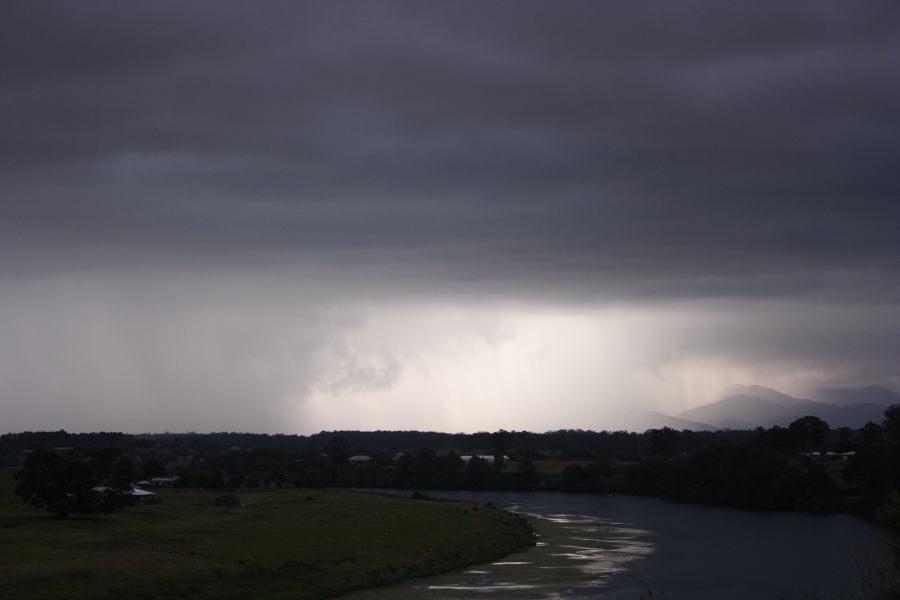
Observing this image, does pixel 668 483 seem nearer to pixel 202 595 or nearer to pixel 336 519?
pixel 336 519

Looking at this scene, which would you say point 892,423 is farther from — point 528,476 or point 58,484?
point 58,484

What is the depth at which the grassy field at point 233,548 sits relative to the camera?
56094 mm

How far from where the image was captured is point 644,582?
226 ft

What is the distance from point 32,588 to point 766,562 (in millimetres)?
59179

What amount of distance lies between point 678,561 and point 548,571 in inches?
517

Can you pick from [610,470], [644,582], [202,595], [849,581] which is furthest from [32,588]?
[610,470]

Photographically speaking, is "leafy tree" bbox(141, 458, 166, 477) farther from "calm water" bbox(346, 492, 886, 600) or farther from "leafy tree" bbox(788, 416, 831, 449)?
"leafy tree" bbox(788, 416, 831, 449)

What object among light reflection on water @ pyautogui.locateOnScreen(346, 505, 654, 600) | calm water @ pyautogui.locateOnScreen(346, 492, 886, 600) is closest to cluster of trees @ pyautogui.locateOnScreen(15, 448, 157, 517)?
light reflection on water @ pyautogui.locateOnScreen(346, 505, 654, 600)

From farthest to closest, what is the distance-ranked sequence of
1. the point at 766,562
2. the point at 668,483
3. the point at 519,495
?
1. the point at 519,495
2. the point at 668,483
3. the point at 766,562

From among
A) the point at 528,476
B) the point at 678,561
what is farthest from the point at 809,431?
the point at 678,561

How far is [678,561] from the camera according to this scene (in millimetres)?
80312

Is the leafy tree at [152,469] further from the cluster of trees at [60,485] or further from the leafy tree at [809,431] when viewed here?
the leafy tree at [809,431]

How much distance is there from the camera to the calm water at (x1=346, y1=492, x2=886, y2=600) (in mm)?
64750

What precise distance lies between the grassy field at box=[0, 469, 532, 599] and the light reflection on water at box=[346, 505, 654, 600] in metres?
2.83
